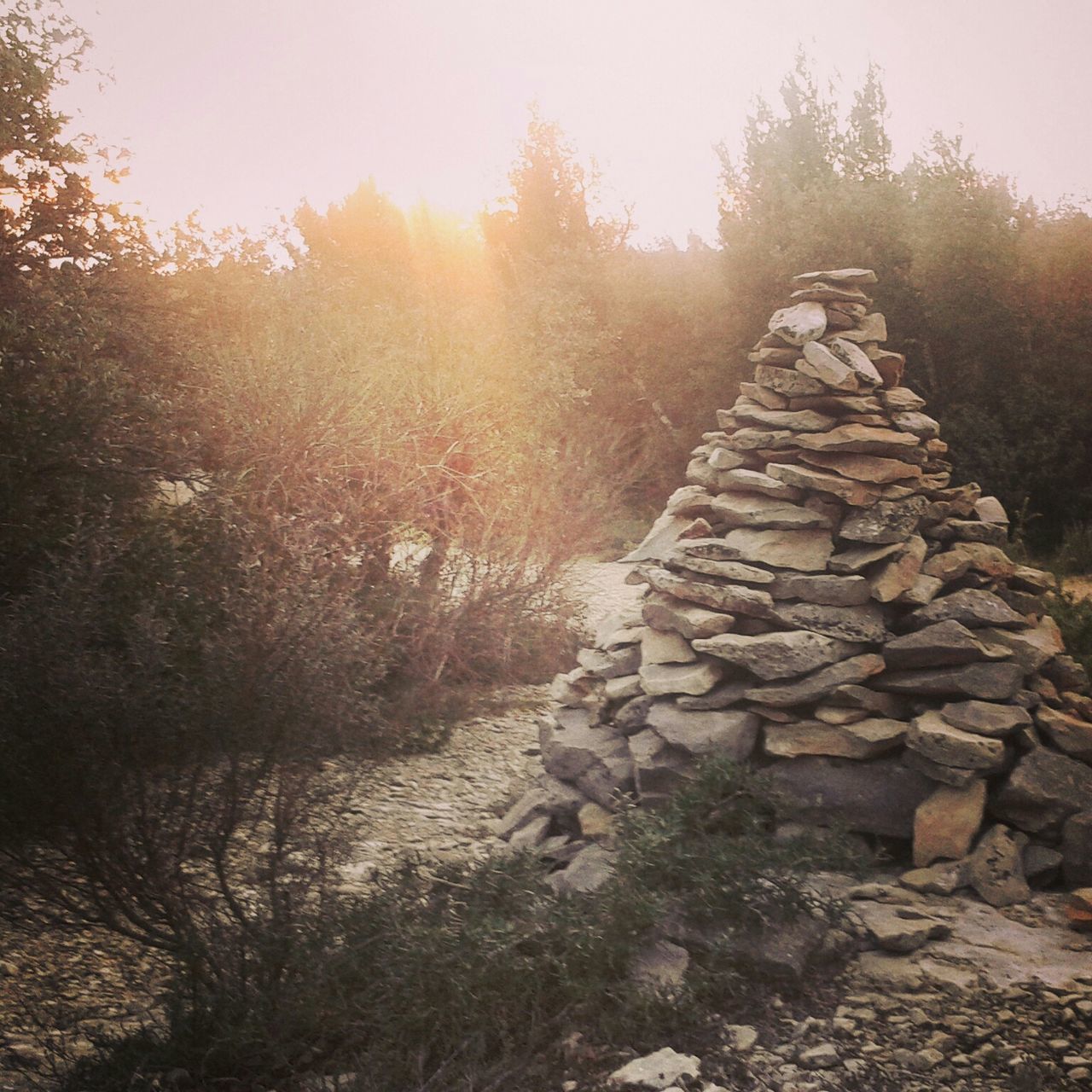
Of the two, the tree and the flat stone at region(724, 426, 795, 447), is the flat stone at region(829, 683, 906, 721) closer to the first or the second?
the flat stone at region(724, 426, 795, 447)

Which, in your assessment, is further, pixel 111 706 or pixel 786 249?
pixel 786 249

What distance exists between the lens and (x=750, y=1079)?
11.3 ft

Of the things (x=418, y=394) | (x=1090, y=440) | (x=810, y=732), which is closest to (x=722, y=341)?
(x=1090, y=440)

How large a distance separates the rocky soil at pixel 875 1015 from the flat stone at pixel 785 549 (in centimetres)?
176

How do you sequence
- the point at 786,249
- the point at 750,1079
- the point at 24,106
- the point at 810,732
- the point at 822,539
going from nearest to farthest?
the point at 750,1079
the point at 810,732
the point at 822,539
the point at 24,106
the point at 786,249

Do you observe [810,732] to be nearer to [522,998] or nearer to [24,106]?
[522,998]

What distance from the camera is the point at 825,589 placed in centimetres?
536

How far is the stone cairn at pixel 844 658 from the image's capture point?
4883mm

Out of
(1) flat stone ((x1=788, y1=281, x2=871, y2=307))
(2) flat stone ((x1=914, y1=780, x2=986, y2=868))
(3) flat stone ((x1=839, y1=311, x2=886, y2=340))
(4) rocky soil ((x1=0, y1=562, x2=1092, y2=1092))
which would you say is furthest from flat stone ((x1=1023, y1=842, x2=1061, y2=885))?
(1) flat stone ((x1=788, y1=281, x2=871, y2=307))

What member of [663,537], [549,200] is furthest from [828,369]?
[549,200]

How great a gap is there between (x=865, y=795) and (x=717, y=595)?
130 cm

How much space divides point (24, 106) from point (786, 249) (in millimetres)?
10707

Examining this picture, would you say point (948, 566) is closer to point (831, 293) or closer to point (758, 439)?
point (758, 439)

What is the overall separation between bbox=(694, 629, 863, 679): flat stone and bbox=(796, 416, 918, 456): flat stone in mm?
1087
